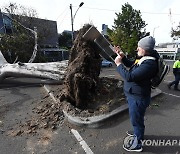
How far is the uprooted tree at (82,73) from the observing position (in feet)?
16.4

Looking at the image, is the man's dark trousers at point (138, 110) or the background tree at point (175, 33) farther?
the background tree at point (175, 33)

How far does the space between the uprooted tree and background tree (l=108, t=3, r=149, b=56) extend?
2951cm

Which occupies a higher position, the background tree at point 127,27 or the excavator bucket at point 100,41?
the background tree at point 127,27

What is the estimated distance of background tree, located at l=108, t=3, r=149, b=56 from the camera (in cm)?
3450

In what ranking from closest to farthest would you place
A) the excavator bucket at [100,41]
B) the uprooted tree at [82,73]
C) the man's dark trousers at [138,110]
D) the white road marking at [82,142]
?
the man's dark trousers at [138,110] < the white road marking at [82,142] < the excavator bucket at [100,41] < the uprooted tree at [82,73]

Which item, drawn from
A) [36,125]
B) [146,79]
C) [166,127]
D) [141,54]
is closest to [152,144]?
[166,127]

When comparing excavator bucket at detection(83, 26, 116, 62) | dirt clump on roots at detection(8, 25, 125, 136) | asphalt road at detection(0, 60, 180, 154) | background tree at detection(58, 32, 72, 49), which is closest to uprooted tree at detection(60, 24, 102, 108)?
dirt clump on roots at detection(8, 25, 125, 136)

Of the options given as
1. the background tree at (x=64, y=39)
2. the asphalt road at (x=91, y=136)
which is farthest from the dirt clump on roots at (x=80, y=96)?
the background tree at (x=64, y=39)

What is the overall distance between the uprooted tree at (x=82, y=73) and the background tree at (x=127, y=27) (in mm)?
29512

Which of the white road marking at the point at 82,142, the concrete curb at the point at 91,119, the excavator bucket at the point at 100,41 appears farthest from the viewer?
the excavator bucket at the point at 100,41
